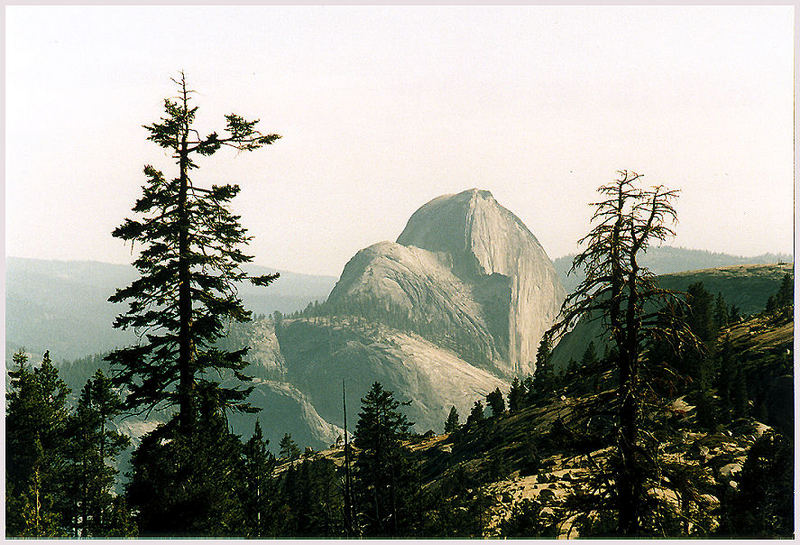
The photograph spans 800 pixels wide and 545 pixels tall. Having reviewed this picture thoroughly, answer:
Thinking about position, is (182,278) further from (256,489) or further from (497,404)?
(497,404)

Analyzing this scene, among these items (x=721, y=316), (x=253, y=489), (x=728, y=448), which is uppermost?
(x=721, y=316)

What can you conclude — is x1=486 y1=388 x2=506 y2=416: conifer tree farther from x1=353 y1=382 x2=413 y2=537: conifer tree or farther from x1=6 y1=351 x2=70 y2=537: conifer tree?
x1=6 y1=351 x2=70 y2=537: conifer tree

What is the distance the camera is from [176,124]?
19.1 metres

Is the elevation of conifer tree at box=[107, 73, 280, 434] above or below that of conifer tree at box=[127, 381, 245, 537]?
above

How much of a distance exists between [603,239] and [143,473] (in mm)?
14440

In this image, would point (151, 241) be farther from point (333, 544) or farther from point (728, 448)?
point (728, 448)

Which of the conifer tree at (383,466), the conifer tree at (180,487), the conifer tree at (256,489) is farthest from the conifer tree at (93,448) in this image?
the conifer tree at (180,487)

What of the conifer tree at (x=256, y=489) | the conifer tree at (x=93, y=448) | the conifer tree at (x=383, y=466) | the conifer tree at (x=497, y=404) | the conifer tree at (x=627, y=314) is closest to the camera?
the conifer tree at (x=627, y=314)

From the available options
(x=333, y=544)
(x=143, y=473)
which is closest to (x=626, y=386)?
(x=333, y=544)

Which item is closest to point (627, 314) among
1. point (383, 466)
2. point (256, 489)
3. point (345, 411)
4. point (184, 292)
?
point (345, 411)

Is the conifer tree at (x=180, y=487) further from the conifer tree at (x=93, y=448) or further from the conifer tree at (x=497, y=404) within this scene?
the conifer tree at (x=497, y=404)

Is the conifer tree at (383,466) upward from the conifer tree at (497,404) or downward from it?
upward

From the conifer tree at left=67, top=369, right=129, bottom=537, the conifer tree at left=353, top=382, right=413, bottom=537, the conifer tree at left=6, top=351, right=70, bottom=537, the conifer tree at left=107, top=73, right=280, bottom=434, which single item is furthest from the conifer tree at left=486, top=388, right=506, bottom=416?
the conifer tree at left=107, top=73, right=280, bottom=434

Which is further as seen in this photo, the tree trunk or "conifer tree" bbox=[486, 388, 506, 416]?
"conifer tree" bbox=[486, 388, 506, 416]
